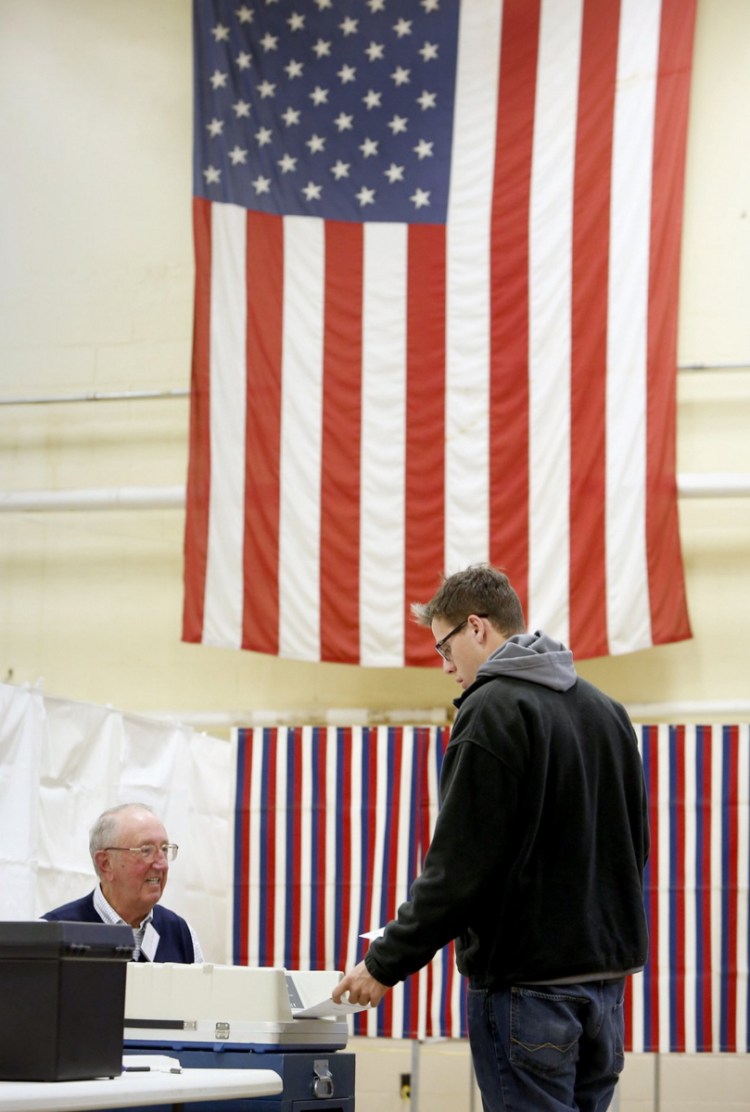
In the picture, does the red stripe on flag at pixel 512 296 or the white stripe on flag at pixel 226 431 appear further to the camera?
the white stripe on flag at pixel 226 431

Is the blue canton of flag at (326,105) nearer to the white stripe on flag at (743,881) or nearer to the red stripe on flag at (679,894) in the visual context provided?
the red stripe on flag at (679,894)

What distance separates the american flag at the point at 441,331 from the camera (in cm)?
643

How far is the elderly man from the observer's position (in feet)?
13.1

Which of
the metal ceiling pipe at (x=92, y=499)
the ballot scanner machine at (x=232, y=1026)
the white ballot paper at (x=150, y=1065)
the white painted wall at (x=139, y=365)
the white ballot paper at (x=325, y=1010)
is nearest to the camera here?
→ the white ballot paper at (x=150, y=1065)

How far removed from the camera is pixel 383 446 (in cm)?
668

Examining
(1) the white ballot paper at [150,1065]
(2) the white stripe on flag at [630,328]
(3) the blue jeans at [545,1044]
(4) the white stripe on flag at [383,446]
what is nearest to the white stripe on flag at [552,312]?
(2) the white stripe on flag at [630,328]

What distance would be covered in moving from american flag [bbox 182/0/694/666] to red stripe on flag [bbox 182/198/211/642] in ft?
0.04

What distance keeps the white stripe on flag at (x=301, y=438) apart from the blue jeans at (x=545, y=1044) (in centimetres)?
404

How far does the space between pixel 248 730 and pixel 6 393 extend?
7.90 ft

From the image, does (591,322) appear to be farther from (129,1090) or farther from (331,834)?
(129,1090)

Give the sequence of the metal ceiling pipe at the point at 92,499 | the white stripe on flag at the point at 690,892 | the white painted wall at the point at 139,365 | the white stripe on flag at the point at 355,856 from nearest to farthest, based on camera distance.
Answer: the white stripe on flag at the point at 690,892, the white stripe on flag at the point at 355,856, the white painted wall at the point at 139,365, the metal ceiling pipe at the point at 92,499

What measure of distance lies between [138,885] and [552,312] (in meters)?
3.52

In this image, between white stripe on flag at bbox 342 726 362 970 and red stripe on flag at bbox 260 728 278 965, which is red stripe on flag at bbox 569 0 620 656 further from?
red stripe on flag at bbox 260 728 278 965

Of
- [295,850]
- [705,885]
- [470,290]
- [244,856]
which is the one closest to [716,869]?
[705,885]
